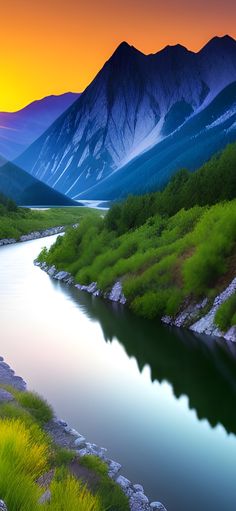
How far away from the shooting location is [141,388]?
24.8 meters

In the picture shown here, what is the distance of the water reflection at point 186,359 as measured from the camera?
22.8 meters

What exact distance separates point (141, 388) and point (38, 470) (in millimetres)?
11359

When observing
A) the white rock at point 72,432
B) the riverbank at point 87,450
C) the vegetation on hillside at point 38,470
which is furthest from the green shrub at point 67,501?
the white rock at point 72,432

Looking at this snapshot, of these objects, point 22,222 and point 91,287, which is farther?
point 22,222

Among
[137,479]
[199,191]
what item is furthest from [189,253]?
[137,479]

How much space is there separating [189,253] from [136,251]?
955 cm

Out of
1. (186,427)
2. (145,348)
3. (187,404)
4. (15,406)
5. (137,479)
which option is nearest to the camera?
(137,479)

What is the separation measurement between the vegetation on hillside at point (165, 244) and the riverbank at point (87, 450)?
16830 mm

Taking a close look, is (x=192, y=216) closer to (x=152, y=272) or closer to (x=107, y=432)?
(x=152, y=272)

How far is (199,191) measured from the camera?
54625 mm

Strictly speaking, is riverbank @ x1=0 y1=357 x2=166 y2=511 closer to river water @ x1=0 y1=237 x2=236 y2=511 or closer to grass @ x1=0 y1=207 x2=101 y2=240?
river water @ x1=0 y1=237 x2=236 y2=511

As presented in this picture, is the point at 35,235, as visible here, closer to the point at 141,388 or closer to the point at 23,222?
the point at 23,222

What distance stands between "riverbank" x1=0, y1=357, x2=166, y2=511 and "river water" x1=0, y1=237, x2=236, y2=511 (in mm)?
602

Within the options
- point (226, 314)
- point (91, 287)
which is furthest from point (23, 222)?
point (226, 314)
